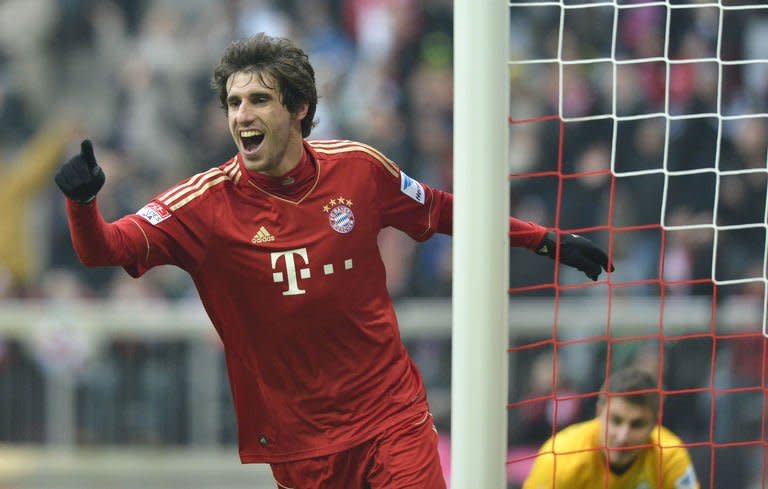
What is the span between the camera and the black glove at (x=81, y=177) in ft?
15.0

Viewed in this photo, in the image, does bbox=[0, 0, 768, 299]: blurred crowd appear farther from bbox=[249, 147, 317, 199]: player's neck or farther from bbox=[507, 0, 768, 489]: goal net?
bbox=[249, 147, 317, 199]: player's neck

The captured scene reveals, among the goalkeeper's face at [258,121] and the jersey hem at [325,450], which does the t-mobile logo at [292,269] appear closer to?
the goalkeeper's face at [258,121]

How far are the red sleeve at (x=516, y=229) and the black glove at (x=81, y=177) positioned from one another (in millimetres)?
1483

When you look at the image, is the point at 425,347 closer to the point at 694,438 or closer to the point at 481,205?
the point at 694,438

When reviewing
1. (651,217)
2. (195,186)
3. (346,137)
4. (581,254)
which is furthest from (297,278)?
(346,137)

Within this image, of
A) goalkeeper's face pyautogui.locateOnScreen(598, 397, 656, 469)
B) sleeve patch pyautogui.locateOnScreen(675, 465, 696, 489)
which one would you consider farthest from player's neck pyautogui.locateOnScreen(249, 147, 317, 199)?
sleeve patch pyautogui.locateOnScreen(675, 465, 696, 489)

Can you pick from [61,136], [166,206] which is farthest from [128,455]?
[166,206]

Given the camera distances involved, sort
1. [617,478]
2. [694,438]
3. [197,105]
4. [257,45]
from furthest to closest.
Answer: [197,105], [694,438], [617,478], [257,45]

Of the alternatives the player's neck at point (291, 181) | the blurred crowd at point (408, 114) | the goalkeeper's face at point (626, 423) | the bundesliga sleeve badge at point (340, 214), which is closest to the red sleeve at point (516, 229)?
the bundesliga sleeve badge at point (340, 214)

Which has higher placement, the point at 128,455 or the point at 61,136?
the point at 61,136

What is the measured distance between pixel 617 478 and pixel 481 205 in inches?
88.9

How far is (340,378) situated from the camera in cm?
532

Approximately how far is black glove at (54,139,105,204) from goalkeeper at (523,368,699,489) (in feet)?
8.47

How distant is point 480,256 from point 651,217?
546 centimetres
